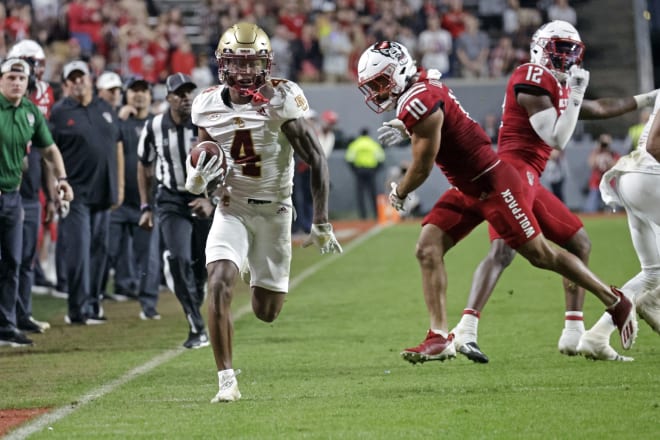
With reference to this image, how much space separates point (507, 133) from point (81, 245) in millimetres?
4265

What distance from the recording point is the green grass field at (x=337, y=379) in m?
5.66

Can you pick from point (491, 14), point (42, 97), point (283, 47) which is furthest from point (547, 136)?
point (491, 14)

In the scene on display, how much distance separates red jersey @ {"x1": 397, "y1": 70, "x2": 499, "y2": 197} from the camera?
703 centimetres

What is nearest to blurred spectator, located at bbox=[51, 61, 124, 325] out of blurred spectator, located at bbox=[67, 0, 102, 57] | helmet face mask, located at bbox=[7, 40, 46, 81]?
helmet face mask, located at bbox=[7, 40, 46, 81]

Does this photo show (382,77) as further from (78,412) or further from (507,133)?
(78,412)

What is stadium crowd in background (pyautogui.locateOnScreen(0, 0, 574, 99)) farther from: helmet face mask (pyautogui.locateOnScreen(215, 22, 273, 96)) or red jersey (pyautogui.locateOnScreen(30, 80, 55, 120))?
helmet face mask (pyautogui.locateOnScreen(215, 22, 273, 96))

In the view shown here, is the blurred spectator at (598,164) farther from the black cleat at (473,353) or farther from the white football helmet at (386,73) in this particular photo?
the white football helmet at (386,73)

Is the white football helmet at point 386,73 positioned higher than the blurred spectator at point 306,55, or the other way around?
the white football helmet at point 386,73

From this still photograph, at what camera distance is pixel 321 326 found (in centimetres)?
998

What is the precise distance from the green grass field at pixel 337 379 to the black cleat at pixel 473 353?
6 cm

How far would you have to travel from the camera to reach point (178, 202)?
917 cm

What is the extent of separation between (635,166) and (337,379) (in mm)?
2134

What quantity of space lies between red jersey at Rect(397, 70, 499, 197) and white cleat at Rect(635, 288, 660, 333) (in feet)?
3.97

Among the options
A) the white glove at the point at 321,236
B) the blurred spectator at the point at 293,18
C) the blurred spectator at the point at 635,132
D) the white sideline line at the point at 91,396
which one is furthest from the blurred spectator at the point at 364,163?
the white glove at the point at 321,236
